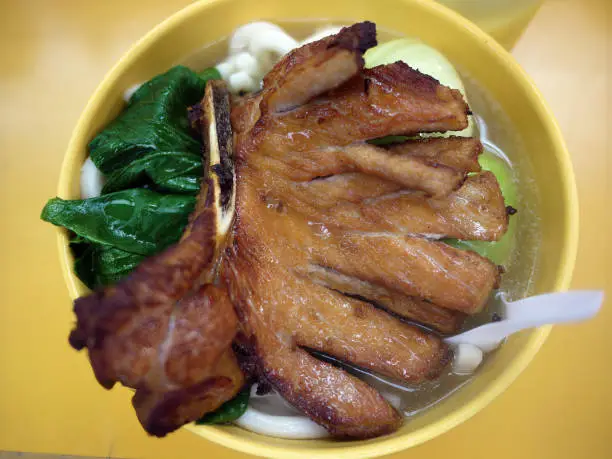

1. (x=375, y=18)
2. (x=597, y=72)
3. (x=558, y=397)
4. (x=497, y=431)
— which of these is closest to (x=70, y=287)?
(x=375, y=18)

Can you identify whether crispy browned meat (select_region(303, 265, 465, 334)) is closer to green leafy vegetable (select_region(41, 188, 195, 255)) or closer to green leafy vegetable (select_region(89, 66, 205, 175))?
green leafy vegetable (select_region(41, 188, 195, 255))

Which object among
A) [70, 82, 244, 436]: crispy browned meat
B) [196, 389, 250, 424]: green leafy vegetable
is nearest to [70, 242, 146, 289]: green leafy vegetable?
[70, 82, 244, 436]: crispy browned meat

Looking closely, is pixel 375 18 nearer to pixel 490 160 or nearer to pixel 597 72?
pixel 490 160

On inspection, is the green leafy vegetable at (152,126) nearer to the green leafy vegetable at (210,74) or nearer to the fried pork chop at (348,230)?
the green leafy vegetable at (210,74)

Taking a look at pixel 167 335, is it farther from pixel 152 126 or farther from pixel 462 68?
pixel 462 68

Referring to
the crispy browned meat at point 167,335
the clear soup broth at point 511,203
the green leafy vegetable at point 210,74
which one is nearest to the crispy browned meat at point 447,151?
the clear soup broth at point 511,203

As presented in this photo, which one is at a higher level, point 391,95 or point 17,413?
point 391,95
